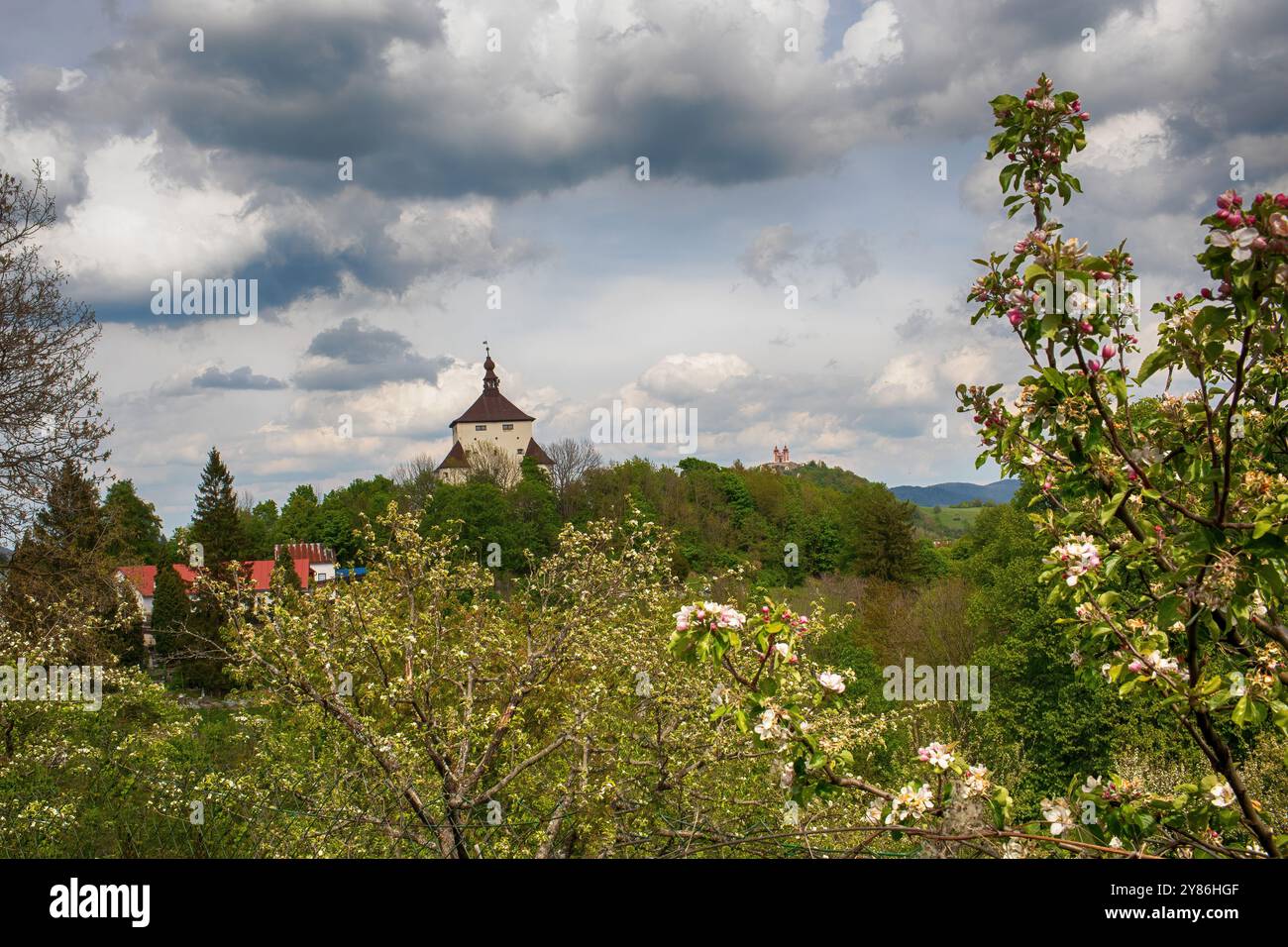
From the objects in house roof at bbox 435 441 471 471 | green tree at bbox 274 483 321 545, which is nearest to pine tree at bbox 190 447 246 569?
green tree at bbox 274 483 321 545

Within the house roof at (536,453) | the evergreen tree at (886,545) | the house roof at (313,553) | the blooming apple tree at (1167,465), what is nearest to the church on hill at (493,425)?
the house roof at (536,453)

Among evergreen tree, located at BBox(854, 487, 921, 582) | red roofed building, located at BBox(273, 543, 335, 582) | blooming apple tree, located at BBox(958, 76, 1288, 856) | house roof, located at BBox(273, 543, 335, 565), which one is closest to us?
blooming apple tree, located at BBox(958, 76, 1288, 856)

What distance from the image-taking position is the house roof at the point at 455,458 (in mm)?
91625

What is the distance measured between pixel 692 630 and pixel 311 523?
60.7 meters

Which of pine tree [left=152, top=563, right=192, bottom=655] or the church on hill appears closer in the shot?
pine tree [left=152, top=563, right=192, bottom=655]

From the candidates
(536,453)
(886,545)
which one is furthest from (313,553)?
(536,453)

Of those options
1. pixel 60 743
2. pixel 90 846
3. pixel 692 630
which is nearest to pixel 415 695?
pixel 90 846

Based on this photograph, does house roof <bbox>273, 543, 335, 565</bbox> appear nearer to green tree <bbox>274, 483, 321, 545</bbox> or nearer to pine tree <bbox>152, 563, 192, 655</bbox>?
green tree <bbox>274, 483, 321, 545</bbox>

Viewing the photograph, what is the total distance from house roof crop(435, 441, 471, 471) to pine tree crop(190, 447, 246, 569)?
4148cm

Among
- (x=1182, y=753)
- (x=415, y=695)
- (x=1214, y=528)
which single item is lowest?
(x=1182, y=753)

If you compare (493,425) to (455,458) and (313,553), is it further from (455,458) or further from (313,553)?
(313,553)

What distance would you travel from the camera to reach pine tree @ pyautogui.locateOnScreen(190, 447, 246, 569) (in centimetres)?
4641

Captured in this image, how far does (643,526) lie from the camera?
11.8m
